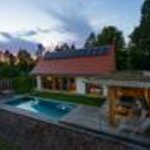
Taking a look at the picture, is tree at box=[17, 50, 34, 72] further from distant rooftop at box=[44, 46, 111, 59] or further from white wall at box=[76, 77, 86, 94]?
white wall at box=[76, 77, 86, 94]

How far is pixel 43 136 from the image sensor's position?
1636 cm

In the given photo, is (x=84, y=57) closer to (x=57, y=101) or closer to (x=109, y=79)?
(x=57, y=101)

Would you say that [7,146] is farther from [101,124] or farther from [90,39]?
[90,39]

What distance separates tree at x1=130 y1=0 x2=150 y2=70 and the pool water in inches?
376

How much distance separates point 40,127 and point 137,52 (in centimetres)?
1457

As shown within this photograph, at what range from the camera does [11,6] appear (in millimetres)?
24375

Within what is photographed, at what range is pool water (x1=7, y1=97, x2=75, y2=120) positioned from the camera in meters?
20.8

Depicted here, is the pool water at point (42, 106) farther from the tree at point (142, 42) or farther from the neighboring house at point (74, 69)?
the tree at point (142, 42)

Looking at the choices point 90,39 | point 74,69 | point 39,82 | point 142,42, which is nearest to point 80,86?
point 74,69

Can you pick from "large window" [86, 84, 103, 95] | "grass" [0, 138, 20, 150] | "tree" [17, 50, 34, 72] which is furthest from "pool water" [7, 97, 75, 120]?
"tree" [17, 50, 34, 72]

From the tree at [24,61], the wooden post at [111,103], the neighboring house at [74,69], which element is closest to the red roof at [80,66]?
the neighboring house at [74,69]

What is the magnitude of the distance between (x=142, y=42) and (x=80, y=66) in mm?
5887

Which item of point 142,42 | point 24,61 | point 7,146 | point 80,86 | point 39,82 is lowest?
point 7,146

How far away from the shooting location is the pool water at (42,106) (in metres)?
20.8
